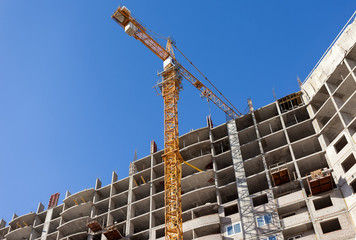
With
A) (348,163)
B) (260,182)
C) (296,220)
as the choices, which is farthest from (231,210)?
(348,163)

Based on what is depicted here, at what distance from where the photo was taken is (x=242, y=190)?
5519cm

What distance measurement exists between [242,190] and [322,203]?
10.4 m

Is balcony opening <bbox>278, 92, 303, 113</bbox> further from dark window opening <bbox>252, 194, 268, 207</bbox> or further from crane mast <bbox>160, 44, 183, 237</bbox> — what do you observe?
crane mast <bbox>160, 44, 183, 237</bbox>

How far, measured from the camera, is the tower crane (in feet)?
177

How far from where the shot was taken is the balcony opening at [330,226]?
153ft

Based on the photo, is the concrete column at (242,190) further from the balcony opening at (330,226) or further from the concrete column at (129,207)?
the concrete column at (129,207)

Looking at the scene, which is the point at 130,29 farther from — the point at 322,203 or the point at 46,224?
the point at 322,203

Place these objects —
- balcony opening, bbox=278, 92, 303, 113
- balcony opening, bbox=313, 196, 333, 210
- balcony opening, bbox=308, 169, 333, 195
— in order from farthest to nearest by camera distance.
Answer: balcony opening, bbox=278, 92, 303, 113 < balcony opening, bbox=313, 196, 333, 210 < balcony opening, bbox=308, 169, 333, 195

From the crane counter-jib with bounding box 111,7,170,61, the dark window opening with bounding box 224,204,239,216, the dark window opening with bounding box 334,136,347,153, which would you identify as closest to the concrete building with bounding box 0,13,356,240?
the dark window opening with bounding box 334,136,347,153

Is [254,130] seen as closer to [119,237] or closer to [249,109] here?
[249,109]

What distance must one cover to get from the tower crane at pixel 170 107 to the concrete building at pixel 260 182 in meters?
2.55

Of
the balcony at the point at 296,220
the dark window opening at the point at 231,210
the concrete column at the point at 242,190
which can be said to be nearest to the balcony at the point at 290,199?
the balcony at the point at 296,220

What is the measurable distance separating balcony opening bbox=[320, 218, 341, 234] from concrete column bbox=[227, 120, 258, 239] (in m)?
7.87

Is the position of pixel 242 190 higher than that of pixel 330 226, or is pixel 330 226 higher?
pixel 242 190
